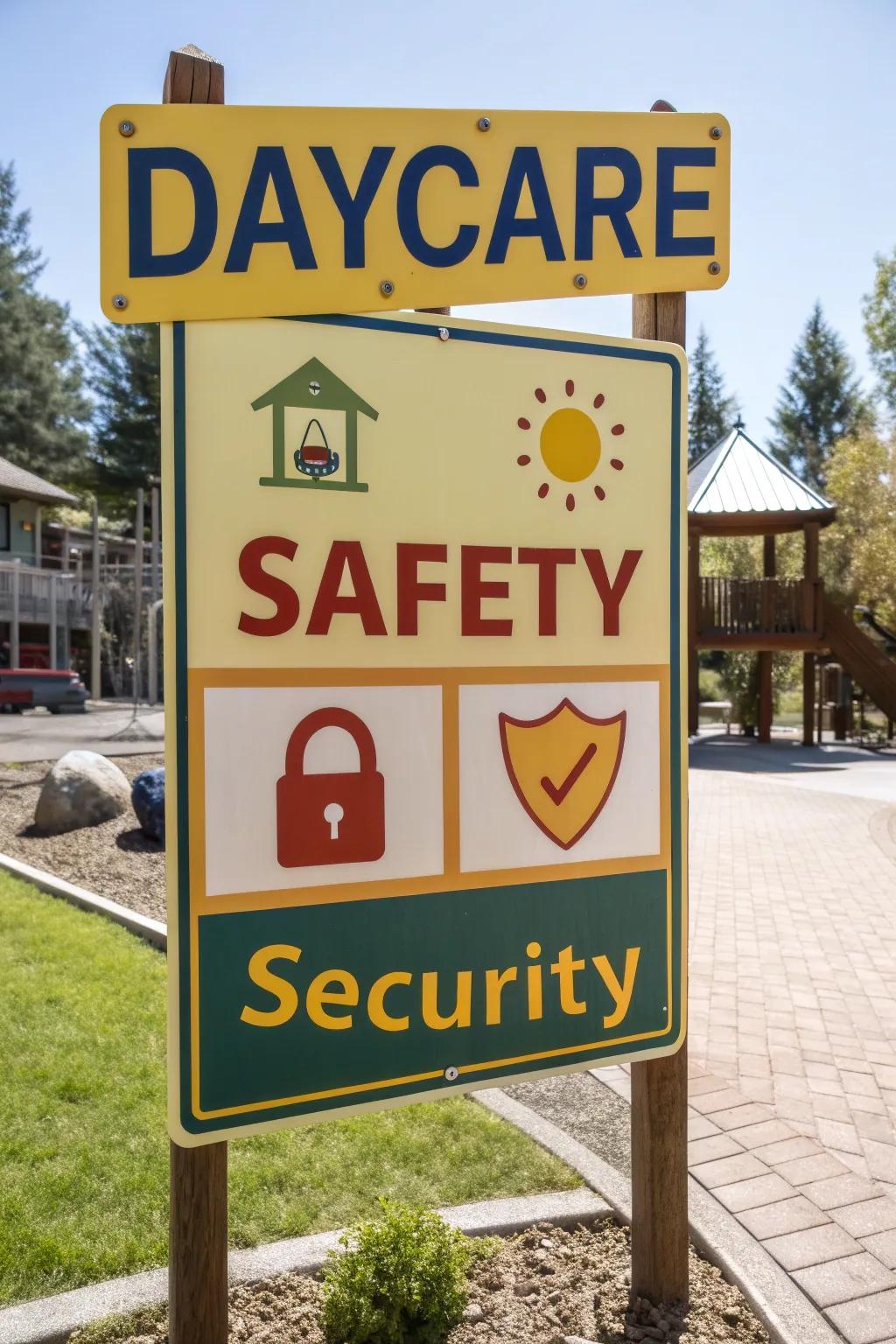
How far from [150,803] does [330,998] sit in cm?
668

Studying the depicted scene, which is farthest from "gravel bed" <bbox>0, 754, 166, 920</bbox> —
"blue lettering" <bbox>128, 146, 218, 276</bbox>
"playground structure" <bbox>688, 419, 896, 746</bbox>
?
"playground structure" <bbox>688, 419, 896, 746</bbox>

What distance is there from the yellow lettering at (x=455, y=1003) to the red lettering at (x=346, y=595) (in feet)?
2.85

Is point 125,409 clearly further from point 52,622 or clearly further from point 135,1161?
point 135,1161

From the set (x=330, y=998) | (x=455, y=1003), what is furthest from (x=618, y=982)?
(x=330, y=998)

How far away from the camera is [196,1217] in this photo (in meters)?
2.17

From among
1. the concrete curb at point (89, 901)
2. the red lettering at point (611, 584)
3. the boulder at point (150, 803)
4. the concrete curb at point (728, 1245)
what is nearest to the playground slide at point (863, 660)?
the boulder at point (150, 803)

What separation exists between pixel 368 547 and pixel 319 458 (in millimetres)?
231

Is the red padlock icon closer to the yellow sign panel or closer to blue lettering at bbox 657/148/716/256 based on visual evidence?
the yellow sign panel

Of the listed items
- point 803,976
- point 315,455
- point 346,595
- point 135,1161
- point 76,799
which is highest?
point 315,455

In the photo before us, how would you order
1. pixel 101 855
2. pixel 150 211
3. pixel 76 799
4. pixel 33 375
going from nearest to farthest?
pixel 150 211, pixel 101 855, pixel 76 799, pixel 33 375

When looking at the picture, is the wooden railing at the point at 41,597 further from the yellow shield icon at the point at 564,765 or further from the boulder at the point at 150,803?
the yellow shield icon at the point at 564,765

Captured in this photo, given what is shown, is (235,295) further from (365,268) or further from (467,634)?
(467,634)

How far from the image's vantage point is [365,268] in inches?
88.7

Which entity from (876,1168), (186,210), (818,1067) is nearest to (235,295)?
(186,210)
